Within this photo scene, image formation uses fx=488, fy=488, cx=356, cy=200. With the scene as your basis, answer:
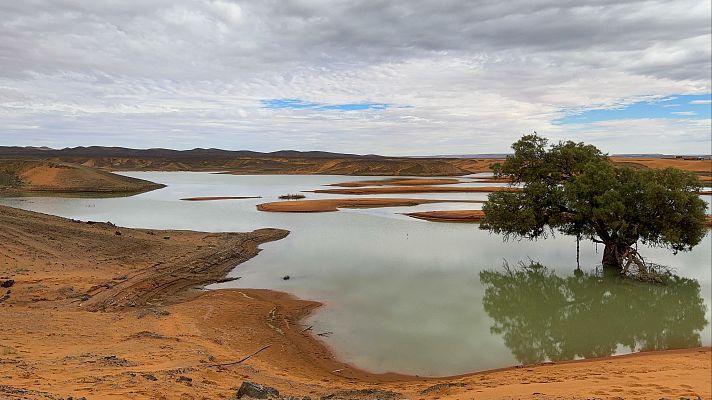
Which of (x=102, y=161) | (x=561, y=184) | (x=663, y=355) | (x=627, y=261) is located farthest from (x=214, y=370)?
(x=102, y=161)

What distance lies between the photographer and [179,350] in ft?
36.5

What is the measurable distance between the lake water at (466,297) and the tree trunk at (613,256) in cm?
62

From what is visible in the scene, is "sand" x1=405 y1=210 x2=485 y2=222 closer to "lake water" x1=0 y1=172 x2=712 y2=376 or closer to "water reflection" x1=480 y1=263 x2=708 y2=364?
"lake water" x1=0 y1=172 x2=712 y2=376

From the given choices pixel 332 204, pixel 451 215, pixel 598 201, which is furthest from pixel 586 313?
pixel 332 204

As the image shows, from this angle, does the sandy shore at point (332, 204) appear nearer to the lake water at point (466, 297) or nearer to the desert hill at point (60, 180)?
the lake water at point (466, 297)

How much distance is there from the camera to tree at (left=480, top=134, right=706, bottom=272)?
67.3ft

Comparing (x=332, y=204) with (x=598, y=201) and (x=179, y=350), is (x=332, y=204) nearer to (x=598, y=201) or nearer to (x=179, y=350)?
(x=598, y=201)

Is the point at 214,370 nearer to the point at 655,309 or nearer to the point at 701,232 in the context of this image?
the point at 655,309

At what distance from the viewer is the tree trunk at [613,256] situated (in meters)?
22.2

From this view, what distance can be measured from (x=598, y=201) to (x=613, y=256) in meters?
3.86

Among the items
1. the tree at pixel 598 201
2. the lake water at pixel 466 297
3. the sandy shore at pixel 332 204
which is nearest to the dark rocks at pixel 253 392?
the lake water at pixel 466 297

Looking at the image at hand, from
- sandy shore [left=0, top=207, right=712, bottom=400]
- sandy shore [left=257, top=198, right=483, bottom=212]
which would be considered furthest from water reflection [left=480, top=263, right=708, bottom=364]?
sandy shore [left=257, top=198, right=483, bottom=212]

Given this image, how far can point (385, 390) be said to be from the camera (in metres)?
9.82

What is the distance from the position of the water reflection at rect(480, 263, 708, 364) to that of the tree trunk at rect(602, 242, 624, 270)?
56.8 inches
